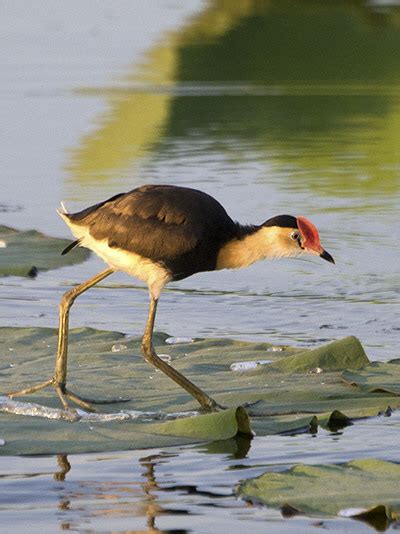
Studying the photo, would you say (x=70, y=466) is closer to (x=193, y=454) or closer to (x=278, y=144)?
(x=193, y=454)

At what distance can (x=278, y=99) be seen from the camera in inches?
734

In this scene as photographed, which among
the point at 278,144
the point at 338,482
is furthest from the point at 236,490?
the point at 278,144

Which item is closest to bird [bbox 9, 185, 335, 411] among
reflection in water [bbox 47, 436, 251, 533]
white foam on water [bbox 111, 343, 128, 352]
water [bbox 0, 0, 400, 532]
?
white foam on water [bbox 111, 343, 128, 352]

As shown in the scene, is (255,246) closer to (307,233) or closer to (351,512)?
(307,233)

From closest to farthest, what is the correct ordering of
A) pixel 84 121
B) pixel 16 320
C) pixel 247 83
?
pixel 16 320
pixel 84 121
pixel 247 83

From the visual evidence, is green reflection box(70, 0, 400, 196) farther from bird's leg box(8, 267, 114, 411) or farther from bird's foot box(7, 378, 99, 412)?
bird's foot box(7, 378, 99, 412)

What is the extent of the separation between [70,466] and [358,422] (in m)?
1.37

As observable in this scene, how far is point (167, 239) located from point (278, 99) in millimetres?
12132

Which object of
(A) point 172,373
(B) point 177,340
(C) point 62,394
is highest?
(A) point 172,373

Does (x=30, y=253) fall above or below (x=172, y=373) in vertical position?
below

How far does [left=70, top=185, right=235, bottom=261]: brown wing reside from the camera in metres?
6.76

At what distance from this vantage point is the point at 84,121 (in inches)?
664

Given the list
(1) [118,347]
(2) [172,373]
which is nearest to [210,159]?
(1) [118,347]

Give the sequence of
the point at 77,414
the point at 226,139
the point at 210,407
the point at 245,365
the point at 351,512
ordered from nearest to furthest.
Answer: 1. the point at 351,512
2. the point at 77,414
3. the point at 210,407
4. the point at 245,365
5. the point at 226,139
